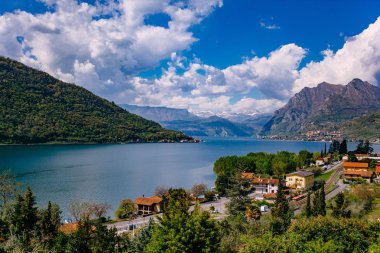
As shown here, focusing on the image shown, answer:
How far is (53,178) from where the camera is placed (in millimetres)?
90312

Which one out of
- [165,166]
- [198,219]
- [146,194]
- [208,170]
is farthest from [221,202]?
[165,166]

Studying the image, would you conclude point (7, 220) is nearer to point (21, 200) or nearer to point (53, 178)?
point (21, 200)

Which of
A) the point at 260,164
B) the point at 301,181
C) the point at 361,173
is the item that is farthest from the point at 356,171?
the point at 260,164

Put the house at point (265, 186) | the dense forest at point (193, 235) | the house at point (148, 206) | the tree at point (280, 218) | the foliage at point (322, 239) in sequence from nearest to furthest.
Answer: the dense forest at point (193, 235) → the foliage at point (322, 239) → the tree at point (280, 218) → the house at point (148, 206) → the house at point (265, 186)

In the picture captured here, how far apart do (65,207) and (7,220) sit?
25.0 metres

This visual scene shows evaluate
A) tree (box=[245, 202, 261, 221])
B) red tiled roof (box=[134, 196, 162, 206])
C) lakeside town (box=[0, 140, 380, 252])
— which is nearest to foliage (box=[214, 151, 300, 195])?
lakeside town (box=[0, 140, 380, 252])

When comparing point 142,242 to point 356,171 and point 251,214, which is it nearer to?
point 251,214

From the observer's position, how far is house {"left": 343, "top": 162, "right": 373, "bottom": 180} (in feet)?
261

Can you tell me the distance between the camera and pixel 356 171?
8106 cm

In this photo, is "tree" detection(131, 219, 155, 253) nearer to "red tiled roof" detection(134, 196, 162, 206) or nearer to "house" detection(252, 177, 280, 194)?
"red tiled roof" detection(134, 196, 162, 206)

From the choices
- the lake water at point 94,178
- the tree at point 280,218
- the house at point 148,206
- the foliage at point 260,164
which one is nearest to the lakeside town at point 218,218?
the house at point 148,206

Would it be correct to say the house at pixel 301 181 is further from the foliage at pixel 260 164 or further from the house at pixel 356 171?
the foliage at pixel 260 164

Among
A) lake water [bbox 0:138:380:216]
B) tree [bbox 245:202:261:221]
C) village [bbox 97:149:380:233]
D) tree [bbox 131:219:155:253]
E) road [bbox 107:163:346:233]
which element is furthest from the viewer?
lake water [bbox 0:138:380:216]

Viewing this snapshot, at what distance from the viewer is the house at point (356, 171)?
7950cm
